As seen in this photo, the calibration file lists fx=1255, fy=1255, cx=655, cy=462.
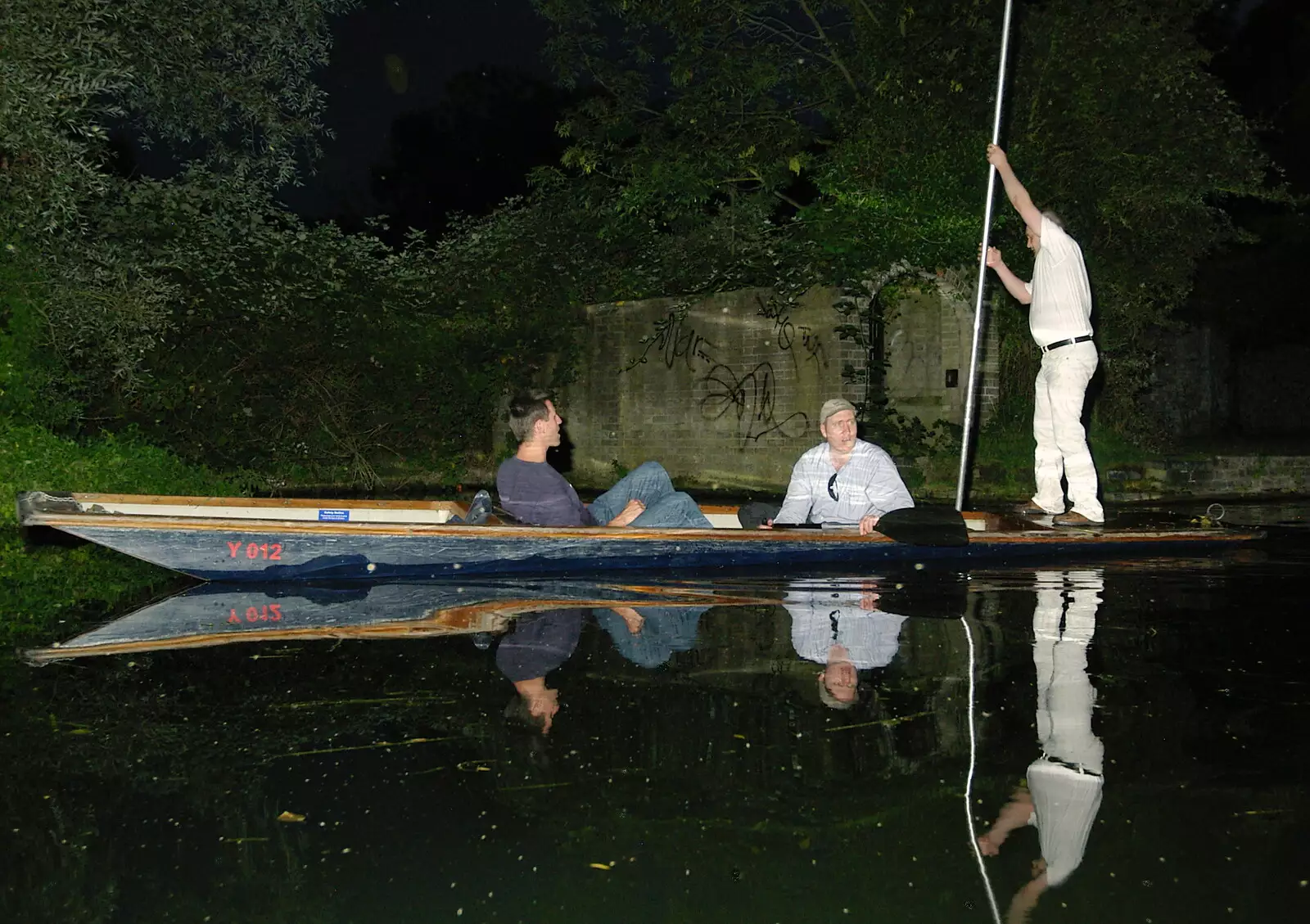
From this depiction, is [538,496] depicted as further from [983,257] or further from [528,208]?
[528,208]

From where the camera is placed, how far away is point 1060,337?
939 centimetres

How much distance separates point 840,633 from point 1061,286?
420cm

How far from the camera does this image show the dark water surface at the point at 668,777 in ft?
9.83

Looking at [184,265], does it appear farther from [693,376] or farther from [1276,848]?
[1276,848]

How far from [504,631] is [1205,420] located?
82.1 feet

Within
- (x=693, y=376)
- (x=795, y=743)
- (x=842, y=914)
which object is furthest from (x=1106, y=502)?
(x=842, y=914)

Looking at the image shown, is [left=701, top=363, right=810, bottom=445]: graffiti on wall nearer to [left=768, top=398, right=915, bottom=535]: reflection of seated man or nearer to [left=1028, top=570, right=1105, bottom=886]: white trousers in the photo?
[left=768, top=398, right=915, bottom=535]: reflection of seated man

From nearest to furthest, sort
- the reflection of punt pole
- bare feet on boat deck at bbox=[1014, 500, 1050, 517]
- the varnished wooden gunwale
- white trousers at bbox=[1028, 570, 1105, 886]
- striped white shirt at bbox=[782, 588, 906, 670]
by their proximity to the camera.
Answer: white trousers at bbox=[1028, 570, 1105, 886] → striped white shirt at bbox=[782, 588, 906, 670] → the varnished wooden gunwale → the reflection of punt pole → bare feet on boat deck at bbox=[1014, 500, 1050, 517]

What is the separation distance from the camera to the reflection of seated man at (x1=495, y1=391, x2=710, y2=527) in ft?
27.0

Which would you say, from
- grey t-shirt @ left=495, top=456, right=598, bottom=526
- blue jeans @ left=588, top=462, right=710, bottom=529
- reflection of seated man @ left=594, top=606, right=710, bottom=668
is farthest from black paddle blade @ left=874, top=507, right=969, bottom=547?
grey t-shirt @ left=495, top=456, right=598, bottom=526

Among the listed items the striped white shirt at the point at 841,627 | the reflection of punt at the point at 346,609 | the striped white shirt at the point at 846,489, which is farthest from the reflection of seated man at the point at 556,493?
the striped white shirt at the point at 841,627

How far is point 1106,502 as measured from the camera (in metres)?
15.9

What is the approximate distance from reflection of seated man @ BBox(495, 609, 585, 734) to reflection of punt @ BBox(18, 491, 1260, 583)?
1319 millimetres

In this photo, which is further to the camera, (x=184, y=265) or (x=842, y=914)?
(x=184, y=265)
